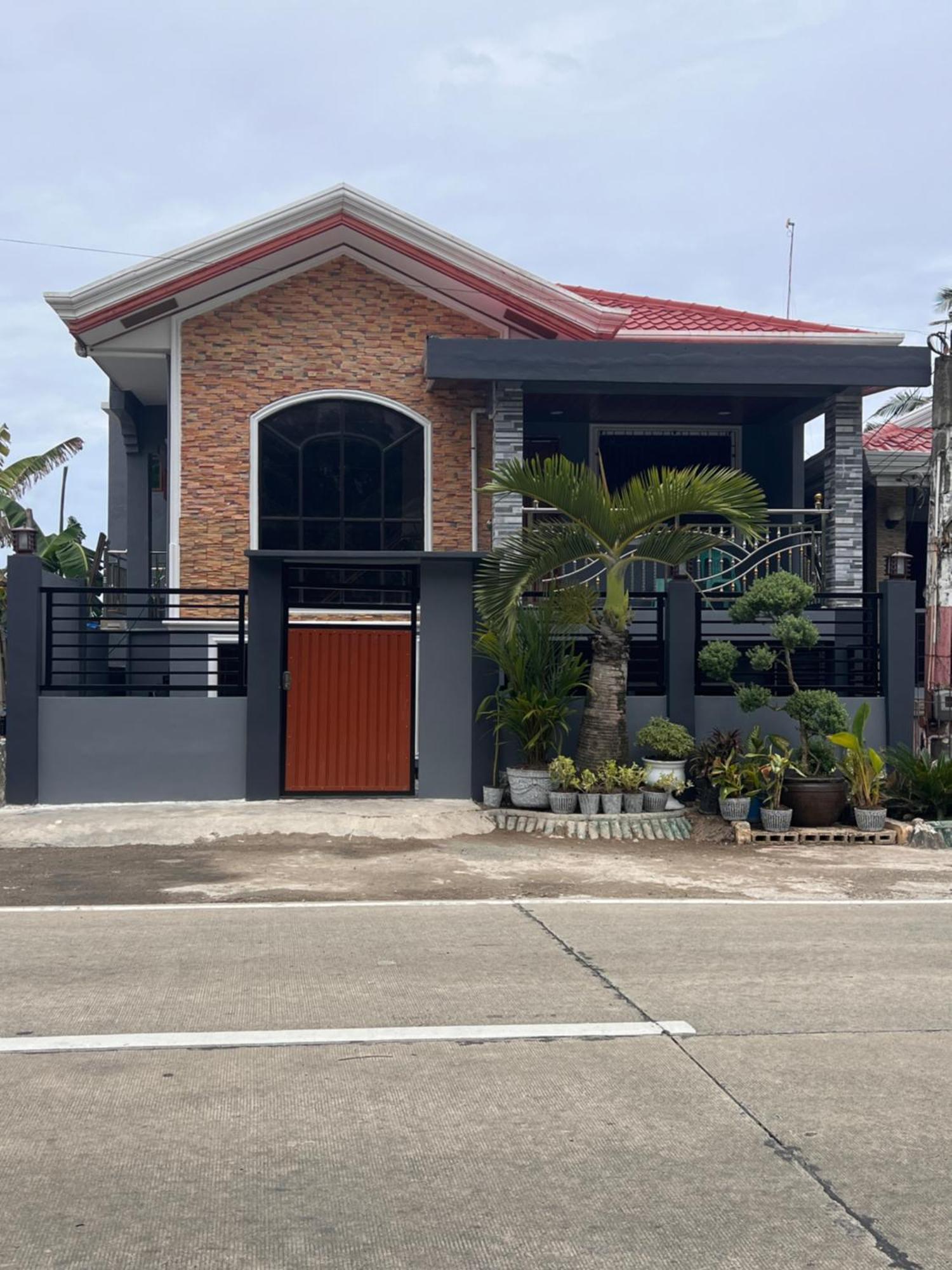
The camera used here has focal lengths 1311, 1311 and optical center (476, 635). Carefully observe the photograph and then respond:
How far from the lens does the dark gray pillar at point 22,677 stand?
14.4 meters

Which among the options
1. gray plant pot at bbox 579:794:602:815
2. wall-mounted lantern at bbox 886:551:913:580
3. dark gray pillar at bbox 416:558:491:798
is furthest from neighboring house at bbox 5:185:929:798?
gray plant pot at bbox 579:794:602:815

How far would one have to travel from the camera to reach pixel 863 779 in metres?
13.7

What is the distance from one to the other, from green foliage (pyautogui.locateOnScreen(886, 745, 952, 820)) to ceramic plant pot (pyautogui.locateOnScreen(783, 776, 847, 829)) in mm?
765

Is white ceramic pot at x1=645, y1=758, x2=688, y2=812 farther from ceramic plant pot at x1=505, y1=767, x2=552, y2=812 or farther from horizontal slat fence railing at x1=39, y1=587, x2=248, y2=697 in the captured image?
horizontal slat fence railing at x1=39, y1=587, x2=248, y2=697

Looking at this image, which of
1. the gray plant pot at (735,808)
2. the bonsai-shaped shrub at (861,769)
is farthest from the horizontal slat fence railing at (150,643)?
the bonsai-shaped shrub at (861,769)

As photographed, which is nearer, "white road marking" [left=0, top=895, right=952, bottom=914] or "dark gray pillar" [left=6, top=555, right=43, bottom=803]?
"white road marking" [left=0, top=895, right=952, bottom=914]

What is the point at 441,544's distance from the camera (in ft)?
60.4

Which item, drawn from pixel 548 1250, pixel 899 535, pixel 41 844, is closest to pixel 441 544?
pixel 41 844

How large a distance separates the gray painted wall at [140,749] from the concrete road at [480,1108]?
6.36 m

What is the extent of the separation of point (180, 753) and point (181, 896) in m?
4.79

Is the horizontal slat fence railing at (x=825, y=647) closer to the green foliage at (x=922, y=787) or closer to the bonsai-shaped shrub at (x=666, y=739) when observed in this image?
the bonsai-shaped shrub at (x=666, y=739)

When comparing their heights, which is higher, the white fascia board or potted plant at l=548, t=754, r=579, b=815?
the white fascia board

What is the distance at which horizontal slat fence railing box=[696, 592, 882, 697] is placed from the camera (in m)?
15.7

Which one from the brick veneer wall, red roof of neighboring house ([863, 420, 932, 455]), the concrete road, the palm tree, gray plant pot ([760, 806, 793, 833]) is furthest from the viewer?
red roof of neighboring house ([863, 420, 932, 455])
